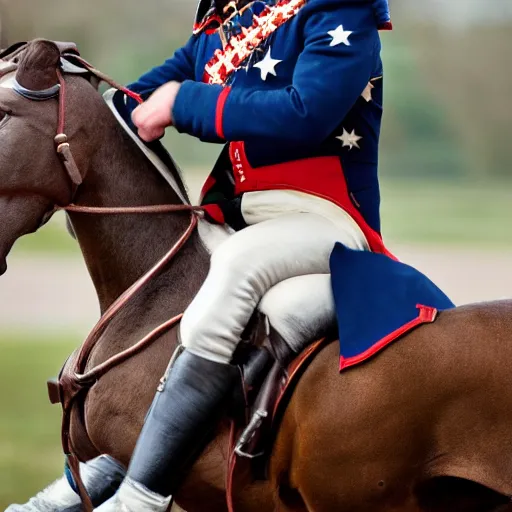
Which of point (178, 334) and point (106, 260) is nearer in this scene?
point (178, 334)

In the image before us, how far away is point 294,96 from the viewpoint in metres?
2.33

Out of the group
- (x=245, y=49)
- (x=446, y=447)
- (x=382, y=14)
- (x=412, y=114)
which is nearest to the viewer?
(x=446, y=447)

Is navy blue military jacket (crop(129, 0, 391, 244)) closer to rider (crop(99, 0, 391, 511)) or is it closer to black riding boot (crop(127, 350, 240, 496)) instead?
rider (crop(99, 0, 391, 511))

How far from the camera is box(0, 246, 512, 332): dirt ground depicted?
7789 mm

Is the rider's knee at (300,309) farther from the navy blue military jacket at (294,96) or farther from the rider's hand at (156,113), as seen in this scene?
the rider's hand at (156,113)

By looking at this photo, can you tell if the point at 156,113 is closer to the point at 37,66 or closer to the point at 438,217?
the point at 37,66

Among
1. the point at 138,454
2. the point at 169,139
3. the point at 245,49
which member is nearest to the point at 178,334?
the point at 138,454

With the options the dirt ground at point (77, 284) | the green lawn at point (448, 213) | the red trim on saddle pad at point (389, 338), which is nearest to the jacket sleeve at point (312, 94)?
the red trim on saddle pad at point (389, 338)

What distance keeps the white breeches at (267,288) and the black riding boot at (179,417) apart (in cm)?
4

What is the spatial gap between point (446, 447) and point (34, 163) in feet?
3.85

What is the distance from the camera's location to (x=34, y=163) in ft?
7.99

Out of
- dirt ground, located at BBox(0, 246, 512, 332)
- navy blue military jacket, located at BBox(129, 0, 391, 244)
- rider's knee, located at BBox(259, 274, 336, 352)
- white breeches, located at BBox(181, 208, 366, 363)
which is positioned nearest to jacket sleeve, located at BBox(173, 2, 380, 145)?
navy blue military jacket, located at BBox(129, 0, 391, 244)

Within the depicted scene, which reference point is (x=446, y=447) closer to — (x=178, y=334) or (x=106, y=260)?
(x=178, y=334)

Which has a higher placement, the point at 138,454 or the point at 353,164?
the point at 353,164
